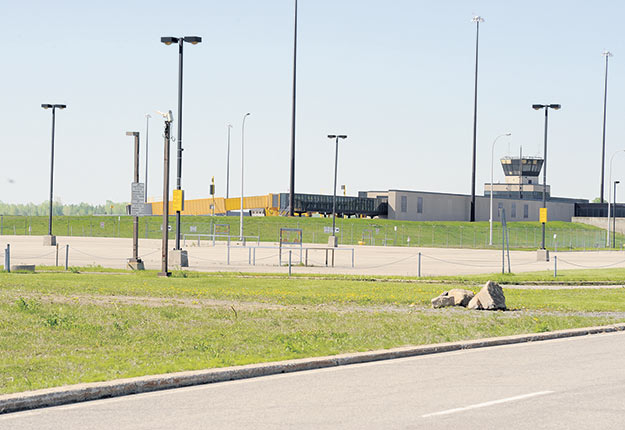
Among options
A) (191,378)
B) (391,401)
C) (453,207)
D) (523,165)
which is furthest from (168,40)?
(523,165)

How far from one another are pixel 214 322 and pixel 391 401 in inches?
267

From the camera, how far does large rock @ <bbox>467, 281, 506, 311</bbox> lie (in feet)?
62.0

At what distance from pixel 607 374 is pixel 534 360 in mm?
1353

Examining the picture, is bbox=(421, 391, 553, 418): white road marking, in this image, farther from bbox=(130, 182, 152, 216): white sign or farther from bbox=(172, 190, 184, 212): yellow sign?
bbox=(130, 182, 152, 216): white sign

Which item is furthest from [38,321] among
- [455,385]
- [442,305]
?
[442,305]

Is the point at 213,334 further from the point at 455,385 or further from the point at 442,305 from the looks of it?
the point at 442,305

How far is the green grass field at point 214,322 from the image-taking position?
1120cm

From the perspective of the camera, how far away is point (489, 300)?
18891 millimetres

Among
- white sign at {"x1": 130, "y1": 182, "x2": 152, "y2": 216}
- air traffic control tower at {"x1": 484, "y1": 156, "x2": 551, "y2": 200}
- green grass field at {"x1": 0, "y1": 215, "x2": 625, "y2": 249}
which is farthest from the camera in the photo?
air traffic control tower at {"x1": 484, "y1": 156, "x2": 551, "y2": 200}

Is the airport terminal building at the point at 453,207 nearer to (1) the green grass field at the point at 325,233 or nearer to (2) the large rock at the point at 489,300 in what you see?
(1) the green grass field at the point at 325,233

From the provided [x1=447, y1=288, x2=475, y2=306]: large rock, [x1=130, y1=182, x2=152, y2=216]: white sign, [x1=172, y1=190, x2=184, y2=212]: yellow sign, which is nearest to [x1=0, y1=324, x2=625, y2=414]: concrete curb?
[x1=447, y1=288, x2=475, y2=306]: large rock

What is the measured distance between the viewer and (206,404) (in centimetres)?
895

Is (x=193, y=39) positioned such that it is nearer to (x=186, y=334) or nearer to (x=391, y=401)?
(x=186, y=334)

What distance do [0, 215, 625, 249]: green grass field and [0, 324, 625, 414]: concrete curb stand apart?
71380mm
